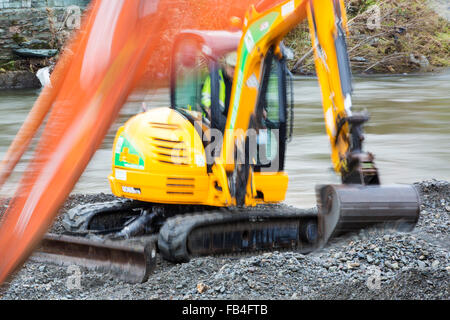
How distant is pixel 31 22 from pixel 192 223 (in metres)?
21.1

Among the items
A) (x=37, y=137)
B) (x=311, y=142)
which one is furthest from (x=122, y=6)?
(x=311, y=142)

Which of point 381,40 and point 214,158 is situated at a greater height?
point 381,40

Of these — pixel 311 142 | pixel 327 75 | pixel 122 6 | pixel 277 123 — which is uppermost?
pixel 122 6

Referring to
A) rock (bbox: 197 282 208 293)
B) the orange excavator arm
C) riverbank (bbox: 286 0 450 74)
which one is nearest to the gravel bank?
rock (bbox: 197 282 208 293)

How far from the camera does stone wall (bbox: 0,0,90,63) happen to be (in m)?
23.3

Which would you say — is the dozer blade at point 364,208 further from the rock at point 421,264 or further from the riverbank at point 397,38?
the riverbank at point 397,38

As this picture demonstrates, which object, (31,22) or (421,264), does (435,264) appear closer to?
(421,264)

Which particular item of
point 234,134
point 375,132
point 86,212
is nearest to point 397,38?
point 375,132

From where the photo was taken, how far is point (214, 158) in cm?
466

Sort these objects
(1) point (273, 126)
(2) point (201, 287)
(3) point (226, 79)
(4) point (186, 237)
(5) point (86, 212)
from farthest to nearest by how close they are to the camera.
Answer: (5) point (86, 212) → (1) point (273, 126) → (3) point (226, 79) → (4) point (186, 237) → (2) point (201, 287)

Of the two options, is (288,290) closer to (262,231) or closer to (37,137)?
(262,231)

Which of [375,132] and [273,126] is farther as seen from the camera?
[375,132]

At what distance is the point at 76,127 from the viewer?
3.28m

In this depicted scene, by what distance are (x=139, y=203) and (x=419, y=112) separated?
14.8 m
